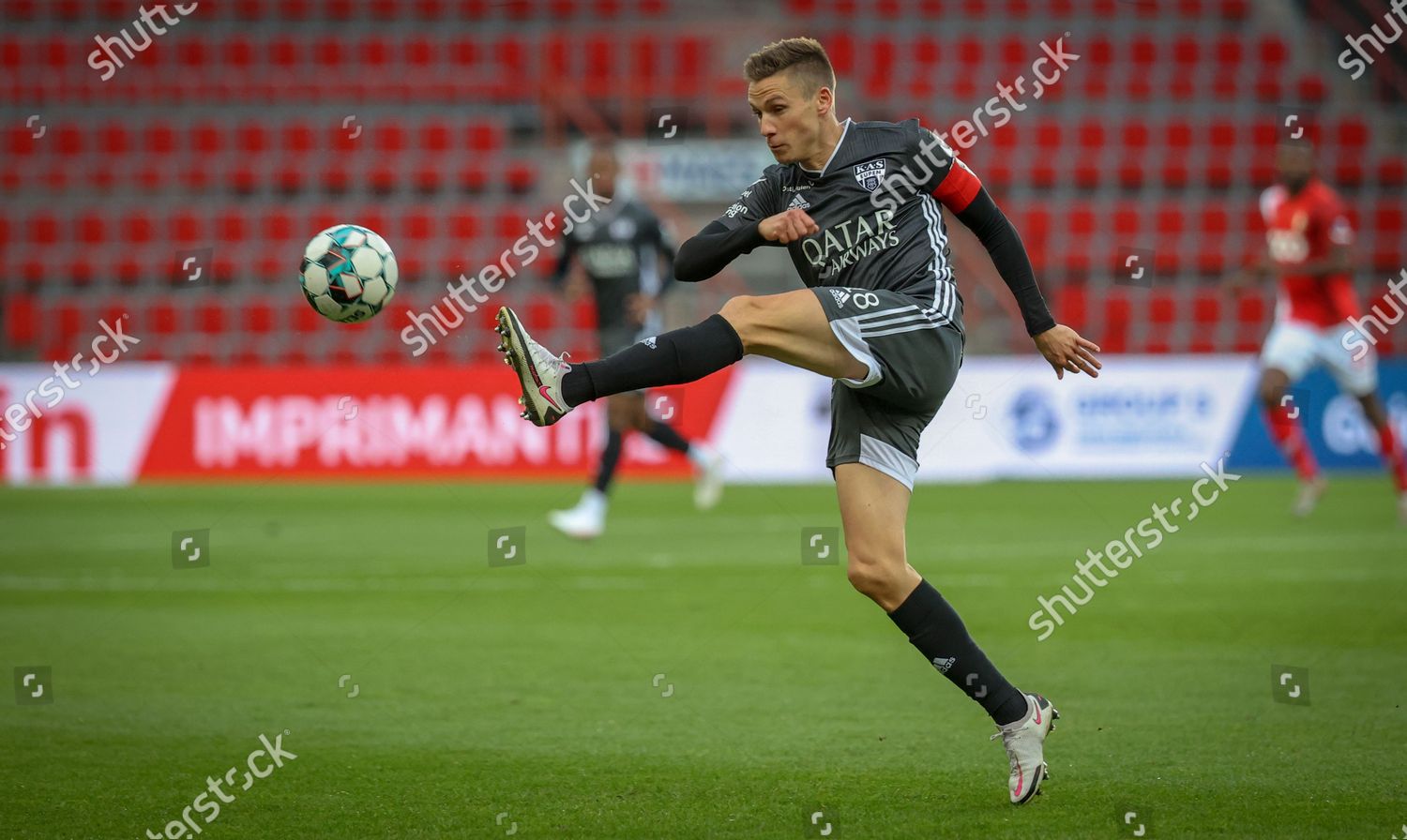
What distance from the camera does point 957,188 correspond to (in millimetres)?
4855

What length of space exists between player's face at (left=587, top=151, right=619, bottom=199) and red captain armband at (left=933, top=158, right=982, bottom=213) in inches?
256

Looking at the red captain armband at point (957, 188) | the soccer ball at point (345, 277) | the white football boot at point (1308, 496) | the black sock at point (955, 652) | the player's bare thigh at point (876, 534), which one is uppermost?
the red captain armband at point (957, 188)

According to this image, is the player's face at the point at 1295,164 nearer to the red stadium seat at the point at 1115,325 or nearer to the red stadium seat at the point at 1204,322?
the red stadium seat at the point at 1115,325

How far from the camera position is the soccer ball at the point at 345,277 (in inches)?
211

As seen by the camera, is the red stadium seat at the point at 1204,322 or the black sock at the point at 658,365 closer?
the black sock at the point at 658,365

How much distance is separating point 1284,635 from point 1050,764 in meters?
2.88

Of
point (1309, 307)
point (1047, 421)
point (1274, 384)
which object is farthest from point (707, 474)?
point (1309, 307)

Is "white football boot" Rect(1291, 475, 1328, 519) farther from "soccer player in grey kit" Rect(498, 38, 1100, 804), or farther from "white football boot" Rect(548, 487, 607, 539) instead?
"soccer player in grey kit" Rect(498, 38, 1100, 804)

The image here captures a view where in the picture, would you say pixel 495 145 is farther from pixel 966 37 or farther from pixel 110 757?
pixel 110 757

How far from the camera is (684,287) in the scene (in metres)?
19.0

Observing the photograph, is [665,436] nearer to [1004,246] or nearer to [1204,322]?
[1004,246]

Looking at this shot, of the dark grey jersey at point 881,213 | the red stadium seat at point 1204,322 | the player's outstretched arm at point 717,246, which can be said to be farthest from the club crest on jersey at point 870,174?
the red stadium seat at point 1204,322

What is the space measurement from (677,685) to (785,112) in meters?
2.59

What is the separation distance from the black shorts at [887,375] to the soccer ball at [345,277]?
171cm
